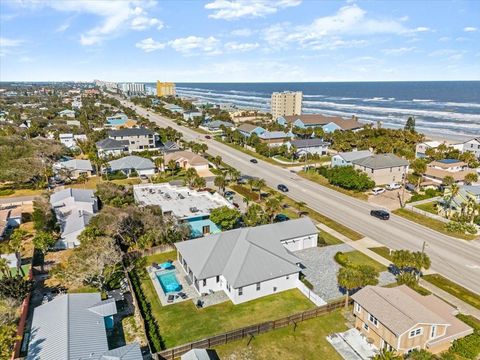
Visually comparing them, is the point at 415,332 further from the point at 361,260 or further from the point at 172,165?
the point at 172,165

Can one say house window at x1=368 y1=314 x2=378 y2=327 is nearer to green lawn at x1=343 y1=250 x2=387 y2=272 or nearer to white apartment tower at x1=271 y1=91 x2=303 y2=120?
green lawn at x1=343 y1=250 x2=387 y2=272

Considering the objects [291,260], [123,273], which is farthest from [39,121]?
[291,260]

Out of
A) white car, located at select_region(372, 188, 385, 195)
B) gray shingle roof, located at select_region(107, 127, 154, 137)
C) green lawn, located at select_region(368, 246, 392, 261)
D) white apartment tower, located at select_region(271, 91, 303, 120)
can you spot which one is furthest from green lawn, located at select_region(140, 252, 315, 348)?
white apartment tower, located at select_region(271, 91, 303, 120)

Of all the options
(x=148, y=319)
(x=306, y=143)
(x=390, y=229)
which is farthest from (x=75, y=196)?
(x=306, y=143)

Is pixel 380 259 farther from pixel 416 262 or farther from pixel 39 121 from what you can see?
pixel 39 121

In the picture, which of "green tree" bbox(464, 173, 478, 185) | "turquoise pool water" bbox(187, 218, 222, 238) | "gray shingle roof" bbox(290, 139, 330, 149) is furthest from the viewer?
"gray shingle roof" bbox(290, 139, 330, 149)

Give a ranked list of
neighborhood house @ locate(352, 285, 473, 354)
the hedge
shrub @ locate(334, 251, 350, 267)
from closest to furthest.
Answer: neighborhood house @ locate(352, 285, 473, 354)
the hedge
shrub @ locate(334, 251, 350, 267)
